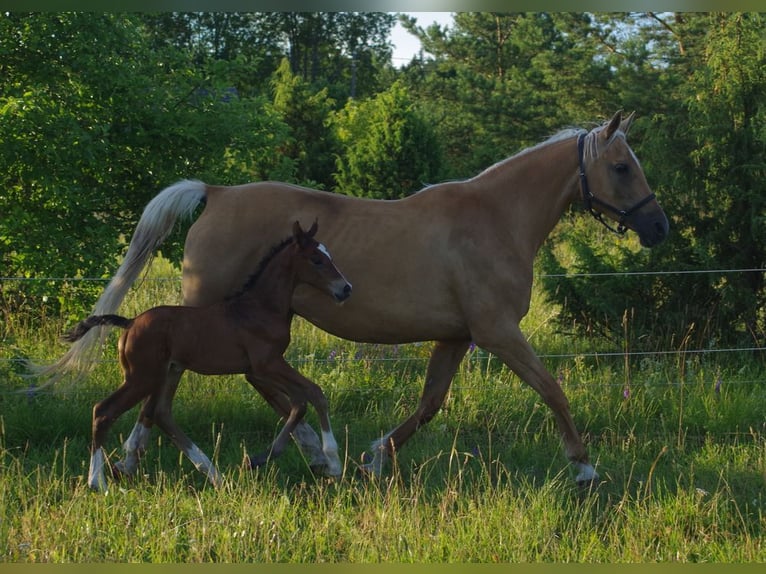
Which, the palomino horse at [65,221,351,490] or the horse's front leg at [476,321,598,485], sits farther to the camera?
the horse's front leg at [476,321,598,485]

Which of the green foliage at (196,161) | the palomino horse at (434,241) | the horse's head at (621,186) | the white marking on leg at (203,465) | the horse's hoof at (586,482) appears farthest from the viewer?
the green foliage at (196,161)

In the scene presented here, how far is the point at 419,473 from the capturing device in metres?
4.71

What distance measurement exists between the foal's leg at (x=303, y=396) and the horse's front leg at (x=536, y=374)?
102 cm

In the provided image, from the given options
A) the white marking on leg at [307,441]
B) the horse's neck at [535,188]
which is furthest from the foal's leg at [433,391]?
the horse's neck at [535,188]

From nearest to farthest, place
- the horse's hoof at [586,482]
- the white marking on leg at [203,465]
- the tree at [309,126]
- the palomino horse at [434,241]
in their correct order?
1. the white marking on leg at [203,465]
2. the horse's hoof at [586,482]
3. the palomino horse at [434,241]
4. the tree at [309,126]

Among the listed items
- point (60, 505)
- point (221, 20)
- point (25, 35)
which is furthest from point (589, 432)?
point (221, 20)

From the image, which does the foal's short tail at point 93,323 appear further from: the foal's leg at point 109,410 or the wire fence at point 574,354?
the wire fence at point 574,354

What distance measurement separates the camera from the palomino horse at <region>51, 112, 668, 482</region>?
5.23 meters

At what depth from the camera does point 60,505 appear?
178 inches

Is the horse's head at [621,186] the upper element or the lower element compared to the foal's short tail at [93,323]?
upper

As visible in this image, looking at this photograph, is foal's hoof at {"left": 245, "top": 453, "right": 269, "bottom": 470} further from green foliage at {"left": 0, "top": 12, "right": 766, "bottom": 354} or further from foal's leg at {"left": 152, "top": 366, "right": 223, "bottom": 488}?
green foliage at {"left": 0, "top": 12, "right": 766, "bottom": 354}

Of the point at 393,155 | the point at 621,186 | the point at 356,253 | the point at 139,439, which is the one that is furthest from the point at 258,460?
the point at 393,155

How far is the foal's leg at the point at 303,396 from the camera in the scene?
499 centimetres

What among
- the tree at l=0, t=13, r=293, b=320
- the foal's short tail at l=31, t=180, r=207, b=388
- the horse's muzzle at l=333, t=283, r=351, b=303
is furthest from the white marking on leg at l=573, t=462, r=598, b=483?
the tree at l=0, t=13, r=293, b=320
